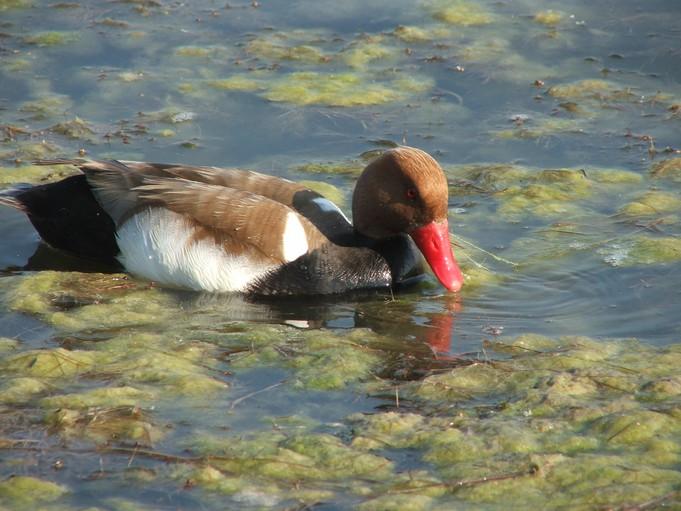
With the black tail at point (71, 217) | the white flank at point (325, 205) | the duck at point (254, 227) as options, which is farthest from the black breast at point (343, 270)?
the black tail at point (71, 217)

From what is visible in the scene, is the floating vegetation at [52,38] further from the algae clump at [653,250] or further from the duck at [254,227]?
the algae clump at [653,250]

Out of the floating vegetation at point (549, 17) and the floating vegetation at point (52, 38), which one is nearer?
the floating vegetation at point (52, 38)

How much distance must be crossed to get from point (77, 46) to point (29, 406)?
21.5 ft

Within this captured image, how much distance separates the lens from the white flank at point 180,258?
23.6 ft

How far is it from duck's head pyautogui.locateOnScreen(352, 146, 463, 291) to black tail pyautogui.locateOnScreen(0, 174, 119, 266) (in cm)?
168

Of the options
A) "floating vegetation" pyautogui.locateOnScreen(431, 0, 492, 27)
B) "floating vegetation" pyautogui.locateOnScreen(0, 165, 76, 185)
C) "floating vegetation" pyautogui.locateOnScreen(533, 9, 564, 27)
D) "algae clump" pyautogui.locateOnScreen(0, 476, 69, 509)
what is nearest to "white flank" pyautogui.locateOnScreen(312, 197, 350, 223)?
"floating vegetation" pyautogui.locateOnScreen(0, 165, 76, 185)

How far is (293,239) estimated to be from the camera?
7.21 m

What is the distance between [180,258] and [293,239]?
28.6 inches

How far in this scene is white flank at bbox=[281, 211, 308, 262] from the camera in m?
7.19

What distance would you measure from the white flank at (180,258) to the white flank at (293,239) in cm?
14

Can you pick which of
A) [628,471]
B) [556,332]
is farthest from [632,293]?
[628,471]

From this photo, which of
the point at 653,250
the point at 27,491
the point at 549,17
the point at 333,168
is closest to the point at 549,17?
the point at 549,17

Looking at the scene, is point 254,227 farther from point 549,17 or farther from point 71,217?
point 549,17

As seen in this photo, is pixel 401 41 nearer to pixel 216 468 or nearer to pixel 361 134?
pixel 361 134
